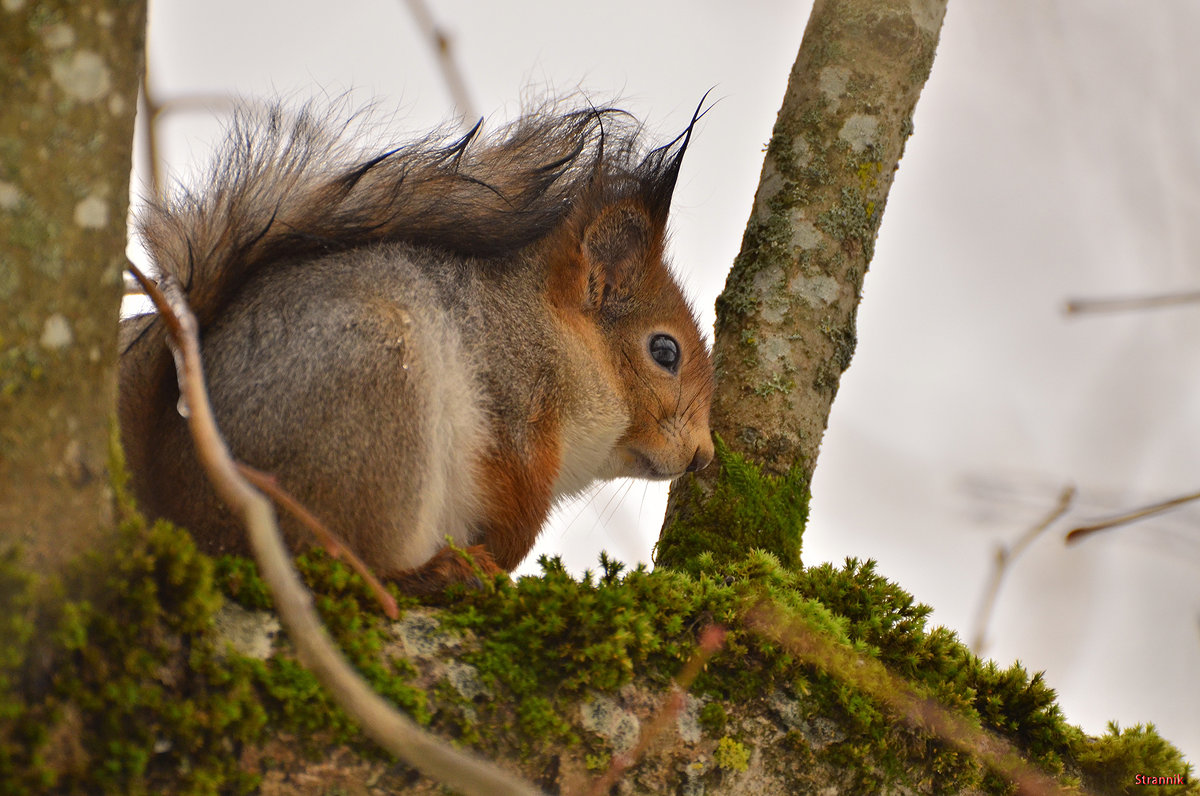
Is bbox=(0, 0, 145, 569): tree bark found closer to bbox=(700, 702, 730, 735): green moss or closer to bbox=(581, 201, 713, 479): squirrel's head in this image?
bbox=(700, 702, 730, 735): green moss

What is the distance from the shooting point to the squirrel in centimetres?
245

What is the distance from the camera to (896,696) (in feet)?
7.39

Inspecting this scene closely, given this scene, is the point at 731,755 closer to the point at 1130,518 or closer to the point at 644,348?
the point at 1130,518

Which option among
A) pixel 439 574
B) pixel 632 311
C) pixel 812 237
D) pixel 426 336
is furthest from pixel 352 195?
pixel 812 237

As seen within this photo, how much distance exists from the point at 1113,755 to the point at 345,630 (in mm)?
1826

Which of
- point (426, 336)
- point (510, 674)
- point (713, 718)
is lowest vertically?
point (510, 674)

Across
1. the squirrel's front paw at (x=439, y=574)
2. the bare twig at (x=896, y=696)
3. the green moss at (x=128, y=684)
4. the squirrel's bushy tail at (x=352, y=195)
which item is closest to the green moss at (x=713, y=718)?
the bare twig at (x=896, y=696)

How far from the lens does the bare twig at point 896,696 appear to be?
2.23 metres

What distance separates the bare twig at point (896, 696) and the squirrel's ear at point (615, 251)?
1500 millimetres

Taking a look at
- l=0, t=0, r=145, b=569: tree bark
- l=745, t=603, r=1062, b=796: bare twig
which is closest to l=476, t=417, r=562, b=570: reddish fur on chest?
l=745, t=603, r=1062, b=796: bare twig

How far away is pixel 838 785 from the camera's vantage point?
2.14 meters

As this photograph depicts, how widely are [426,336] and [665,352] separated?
116 centimetres

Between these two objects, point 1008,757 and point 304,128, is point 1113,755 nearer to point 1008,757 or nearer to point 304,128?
point 1008,757

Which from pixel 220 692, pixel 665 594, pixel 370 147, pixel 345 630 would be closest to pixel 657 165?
pixel 370 147
